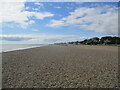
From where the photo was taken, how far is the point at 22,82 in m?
4.66

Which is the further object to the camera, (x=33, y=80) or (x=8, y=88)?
(x=33, y=80)

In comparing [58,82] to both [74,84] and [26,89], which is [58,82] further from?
[26,89]

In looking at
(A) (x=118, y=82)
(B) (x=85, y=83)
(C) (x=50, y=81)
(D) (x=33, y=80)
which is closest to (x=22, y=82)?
(D) (x=33, y=80)

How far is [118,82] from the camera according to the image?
15.5ft

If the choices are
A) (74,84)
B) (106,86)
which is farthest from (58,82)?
(106,86)

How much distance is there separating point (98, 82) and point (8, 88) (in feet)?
10.8

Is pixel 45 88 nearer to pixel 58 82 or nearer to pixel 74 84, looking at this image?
pixel 58 82

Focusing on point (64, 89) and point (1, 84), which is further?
point (1, 84)

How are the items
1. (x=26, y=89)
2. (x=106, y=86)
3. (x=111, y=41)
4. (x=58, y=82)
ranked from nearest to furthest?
(x=26, y=89), (x=106, y=86), (x=58, y=82), (x=111, y=41)

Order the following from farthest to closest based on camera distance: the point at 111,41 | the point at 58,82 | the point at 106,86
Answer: the point at 111,41, the point at 58,82, the point at 106,86

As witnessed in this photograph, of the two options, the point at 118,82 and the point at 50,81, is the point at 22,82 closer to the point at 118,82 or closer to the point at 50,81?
the point at 50,81

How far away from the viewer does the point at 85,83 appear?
14.9 feet

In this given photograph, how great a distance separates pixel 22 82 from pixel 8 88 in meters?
0.64

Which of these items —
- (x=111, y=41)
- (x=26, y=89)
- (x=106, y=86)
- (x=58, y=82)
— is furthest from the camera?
(x=111, y=41)
